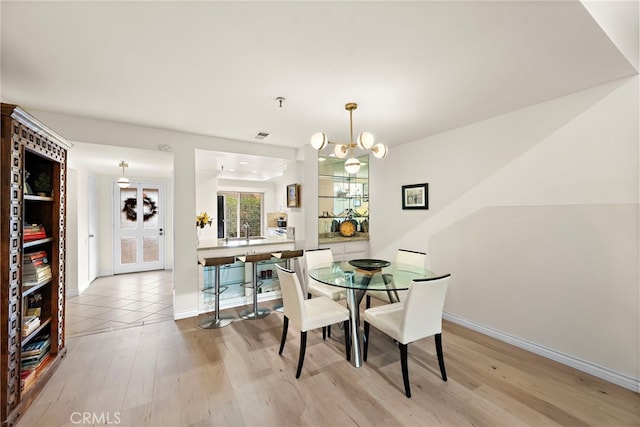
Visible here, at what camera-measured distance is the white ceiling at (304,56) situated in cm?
145

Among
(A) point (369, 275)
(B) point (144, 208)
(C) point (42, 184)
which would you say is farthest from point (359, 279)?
(B) point (144, 208)

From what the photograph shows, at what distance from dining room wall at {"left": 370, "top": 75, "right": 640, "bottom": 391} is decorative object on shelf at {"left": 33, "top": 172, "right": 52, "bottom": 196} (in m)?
4.19

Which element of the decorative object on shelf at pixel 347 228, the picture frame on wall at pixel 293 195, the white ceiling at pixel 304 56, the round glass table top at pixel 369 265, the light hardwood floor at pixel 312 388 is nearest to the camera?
the white ceiling at pixel 304 56

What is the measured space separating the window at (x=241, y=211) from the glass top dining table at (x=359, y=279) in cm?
522

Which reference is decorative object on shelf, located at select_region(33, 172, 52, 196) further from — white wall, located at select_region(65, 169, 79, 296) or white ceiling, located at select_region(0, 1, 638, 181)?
white wall, located at select_region(65, 169, 79, 296)

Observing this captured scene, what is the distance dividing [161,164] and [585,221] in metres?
5.49

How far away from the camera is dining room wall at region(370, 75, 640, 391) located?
217 centimetres

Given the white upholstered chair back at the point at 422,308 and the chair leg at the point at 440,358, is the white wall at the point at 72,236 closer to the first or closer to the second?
the white upholstered chair back at the point at 422,308

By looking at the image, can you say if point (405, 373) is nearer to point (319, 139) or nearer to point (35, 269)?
point (319, 139)

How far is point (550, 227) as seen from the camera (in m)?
2.56

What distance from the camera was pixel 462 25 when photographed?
60.4 inches

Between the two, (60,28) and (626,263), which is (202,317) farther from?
(626,263)

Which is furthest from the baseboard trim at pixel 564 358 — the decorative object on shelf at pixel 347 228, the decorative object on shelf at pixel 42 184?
the decorative object on shelf at pixel 42 184

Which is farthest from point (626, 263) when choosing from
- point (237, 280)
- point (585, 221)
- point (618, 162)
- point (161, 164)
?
point (161, 164)
